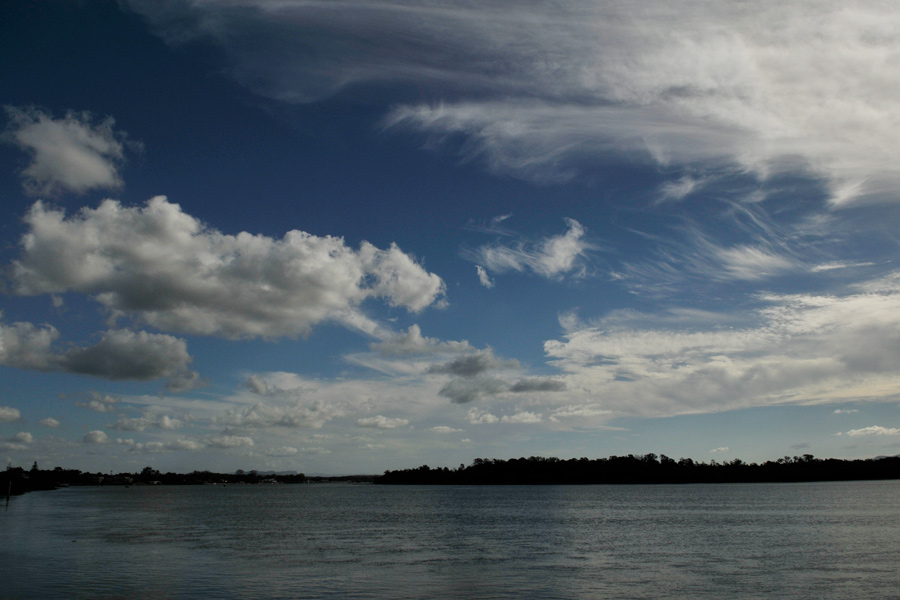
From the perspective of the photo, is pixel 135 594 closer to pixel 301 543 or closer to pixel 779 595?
pixel 301 543

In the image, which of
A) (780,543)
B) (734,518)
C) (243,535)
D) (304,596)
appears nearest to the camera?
(304,596)

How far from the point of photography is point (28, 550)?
5188 centimetres

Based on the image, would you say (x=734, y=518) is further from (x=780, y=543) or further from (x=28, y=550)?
(x=28, y=550)

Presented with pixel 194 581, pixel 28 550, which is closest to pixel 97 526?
pixel 28 550

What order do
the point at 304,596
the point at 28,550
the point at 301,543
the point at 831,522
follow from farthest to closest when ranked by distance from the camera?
the point at 831,522
the point at 301,543
the point at 28,550
the point at 304,596

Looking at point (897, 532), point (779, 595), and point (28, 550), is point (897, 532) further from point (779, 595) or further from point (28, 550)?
point (28, 550)

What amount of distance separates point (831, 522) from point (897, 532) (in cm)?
Answer: 1572

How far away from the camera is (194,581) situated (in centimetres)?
3878

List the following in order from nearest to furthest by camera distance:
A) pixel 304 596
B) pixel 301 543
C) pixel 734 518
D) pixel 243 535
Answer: pixel 304 596 → pixel 301 543 → pixel 243 535 → pixel 734 518

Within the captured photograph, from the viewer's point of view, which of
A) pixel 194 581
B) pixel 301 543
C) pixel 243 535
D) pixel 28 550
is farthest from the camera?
pixel 243 535

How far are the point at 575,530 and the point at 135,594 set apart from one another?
54.1 metres

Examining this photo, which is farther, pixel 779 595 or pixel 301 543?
pixel 301 543

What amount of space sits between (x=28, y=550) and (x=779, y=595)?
188 feet

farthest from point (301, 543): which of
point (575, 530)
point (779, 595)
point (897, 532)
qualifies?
point (897, 532)
